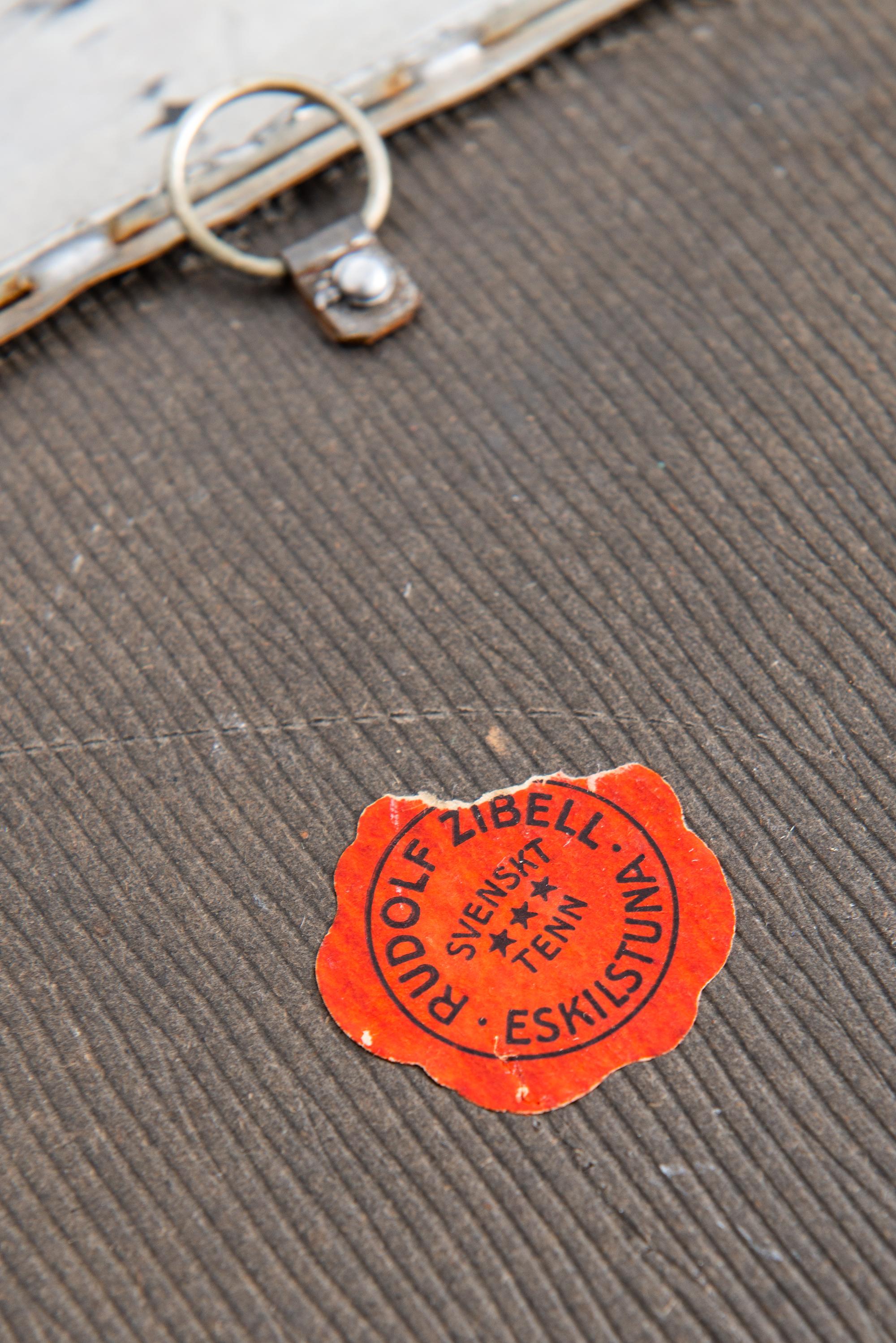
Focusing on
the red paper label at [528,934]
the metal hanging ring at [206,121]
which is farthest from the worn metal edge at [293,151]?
the red paper label at [528,934]

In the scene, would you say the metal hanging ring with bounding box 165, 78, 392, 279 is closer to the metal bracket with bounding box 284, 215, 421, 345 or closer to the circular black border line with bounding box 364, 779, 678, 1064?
the metal bracket with bounding box 284, 215, 421, 345

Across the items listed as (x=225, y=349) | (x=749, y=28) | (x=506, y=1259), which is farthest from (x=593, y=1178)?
(x=749, y=28)

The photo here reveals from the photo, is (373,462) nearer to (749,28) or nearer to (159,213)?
(159,213)

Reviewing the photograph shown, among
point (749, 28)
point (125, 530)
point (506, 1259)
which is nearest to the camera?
point (506, 1259)

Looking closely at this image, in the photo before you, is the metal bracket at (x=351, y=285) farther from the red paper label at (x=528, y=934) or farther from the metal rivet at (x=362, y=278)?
the red paper label at (x=528, y=934)

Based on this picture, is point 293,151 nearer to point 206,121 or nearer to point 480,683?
point 206,121

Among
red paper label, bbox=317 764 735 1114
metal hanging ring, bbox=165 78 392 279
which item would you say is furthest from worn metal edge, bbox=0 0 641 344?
red paper label, bbox=317 764 735 1114
